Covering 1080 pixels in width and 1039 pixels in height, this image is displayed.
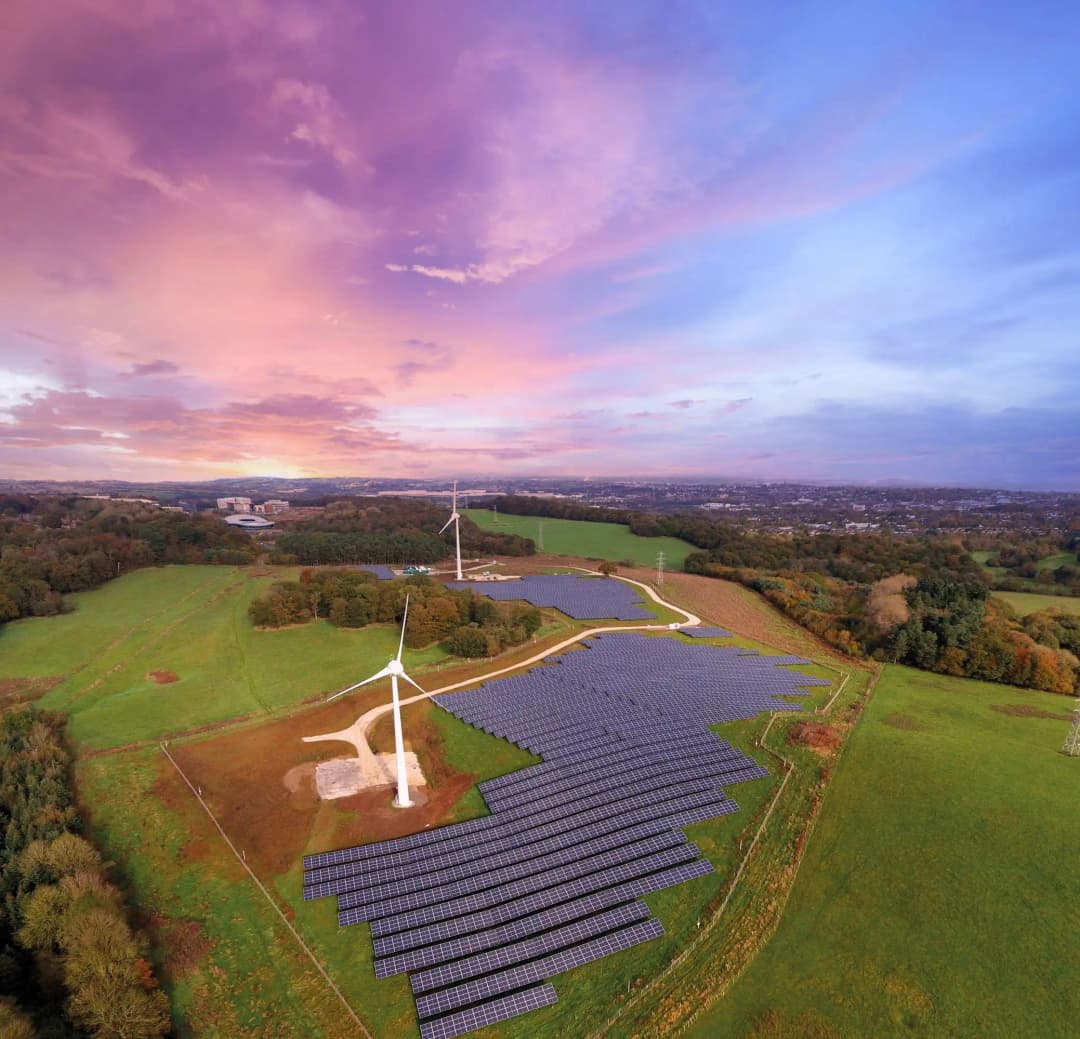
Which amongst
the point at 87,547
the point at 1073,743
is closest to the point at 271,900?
the point at 1073,743

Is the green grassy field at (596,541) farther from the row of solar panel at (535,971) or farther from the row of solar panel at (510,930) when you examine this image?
the row of solar panel at (535,971)

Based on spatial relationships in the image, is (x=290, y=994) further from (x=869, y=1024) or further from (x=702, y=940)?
(x=869, y=1024)

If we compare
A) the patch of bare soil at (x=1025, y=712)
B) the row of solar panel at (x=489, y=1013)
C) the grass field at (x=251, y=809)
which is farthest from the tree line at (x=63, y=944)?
the patch of bare soil at (x=1025, y=712)

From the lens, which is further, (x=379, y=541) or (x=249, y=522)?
(x=249, y=522)

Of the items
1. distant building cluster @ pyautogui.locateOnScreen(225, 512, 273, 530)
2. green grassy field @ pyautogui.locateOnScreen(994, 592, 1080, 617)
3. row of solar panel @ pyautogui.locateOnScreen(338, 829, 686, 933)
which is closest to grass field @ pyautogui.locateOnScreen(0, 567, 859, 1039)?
row of solar panel @ pyautogui.locateOnScreen(338, 829, 686, 933)

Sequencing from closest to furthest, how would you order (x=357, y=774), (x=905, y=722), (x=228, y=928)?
1. (x=228, y=928)
2. (x=357, y=774)
3. (x=905, y=722)

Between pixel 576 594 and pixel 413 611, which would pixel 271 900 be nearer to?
pixel 413 611
